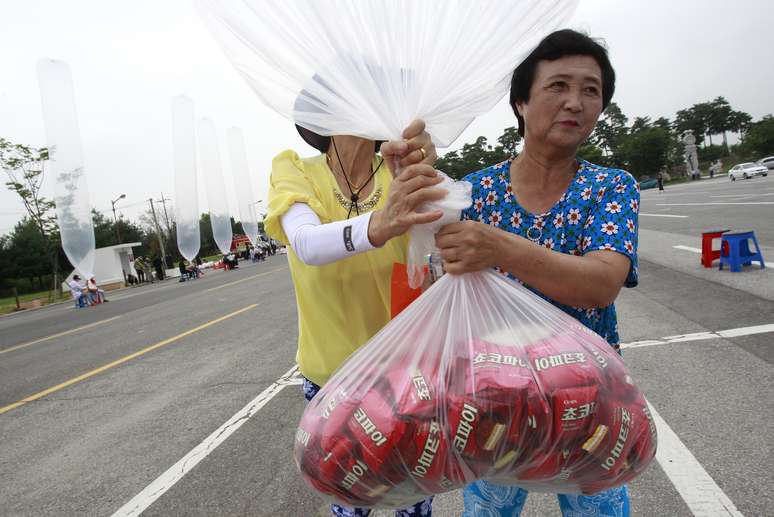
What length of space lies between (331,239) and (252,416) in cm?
325

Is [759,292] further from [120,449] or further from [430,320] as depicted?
[120,449]

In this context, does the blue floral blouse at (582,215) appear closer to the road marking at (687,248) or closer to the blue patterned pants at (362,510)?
the blue patterned pants at (362,510)

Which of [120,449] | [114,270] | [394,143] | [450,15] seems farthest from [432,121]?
[114,270]

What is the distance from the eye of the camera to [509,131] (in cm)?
180

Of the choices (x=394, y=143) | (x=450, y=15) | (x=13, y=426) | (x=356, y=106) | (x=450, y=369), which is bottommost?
(x=13, y=426)

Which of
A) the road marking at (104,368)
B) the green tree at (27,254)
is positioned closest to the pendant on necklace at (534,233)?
the road marking at (104,368)

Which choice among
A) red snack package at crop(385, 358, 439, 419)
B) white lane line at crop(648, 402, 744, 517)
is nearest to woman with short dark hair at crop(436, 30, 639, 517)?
red snack package at crop(385, 358, 439, 419)

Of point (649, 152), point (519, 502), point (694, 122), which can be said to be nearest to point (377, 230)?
point (519, 502)

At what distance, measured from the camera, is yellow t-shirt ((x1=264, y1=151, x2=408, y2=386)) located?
4.62 ft

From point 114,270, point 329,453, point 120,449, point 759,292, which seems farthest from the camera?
point 114,270

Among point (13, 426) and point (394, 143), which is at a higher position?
point (394, 143)

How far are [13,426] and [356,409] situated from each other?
16.6 feet

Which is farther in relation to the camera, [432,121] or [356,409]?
[432,121]

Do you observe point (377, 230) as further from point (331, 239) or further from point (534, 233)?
point (534, 233)
